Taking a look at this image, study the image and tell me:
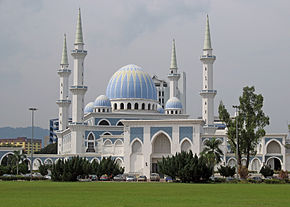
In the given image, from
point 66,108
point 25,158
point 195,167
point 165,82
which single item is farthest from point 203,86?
point 165,82

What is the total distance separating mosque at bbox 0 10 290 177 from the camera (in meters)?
63.7

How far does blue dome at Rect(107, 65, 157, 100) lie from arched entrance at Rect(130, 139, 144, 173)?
15.0 m

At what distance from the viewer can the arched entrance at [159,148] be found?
64062mm

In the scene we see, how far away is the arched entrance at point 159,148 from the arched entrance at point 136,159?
1335 millimetres

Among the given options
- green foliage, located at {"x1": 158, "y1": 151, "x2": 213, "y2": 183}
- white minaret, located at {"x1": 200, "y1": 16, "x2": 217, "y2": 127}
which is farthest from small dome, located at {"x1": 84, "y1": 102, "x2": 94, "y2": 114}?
green foliage, located at {"x1": 158, "y1": 151, "x2": 213, "y2": 183}

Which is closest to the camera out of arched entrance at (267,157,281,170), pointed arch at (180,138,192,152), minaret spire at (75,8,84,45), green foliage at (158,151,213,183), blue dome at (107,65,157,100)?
green foliage at (158,151,213,183)

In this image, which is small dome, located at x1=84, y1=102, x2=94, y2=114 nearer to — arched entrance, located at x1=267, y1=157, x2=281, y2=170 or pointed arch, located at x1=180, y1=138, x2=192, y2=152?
pointed arch, located at x1=180, y1=138, x2=192, y2=152

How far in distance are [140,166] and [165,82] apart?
72594 millimetres

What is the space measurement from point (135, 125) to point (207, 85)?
10.9m

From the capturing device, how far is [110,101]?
78.7 m

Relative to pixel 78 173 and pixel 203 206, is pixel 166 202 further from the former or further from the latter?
pixel 78 173

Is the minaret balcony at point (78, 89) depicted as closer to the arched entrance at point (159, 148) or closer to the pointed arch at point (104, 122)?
the pointed arch at point (104, 122)

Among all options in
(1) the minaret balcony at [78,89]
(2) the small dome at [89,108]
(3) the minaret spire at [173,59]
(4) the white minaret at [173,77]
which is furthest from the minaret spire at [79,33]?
(3) the minaret spire at [173,59]

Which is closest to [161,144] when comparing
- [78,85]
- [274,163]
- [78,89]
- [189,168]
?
[78,89]
